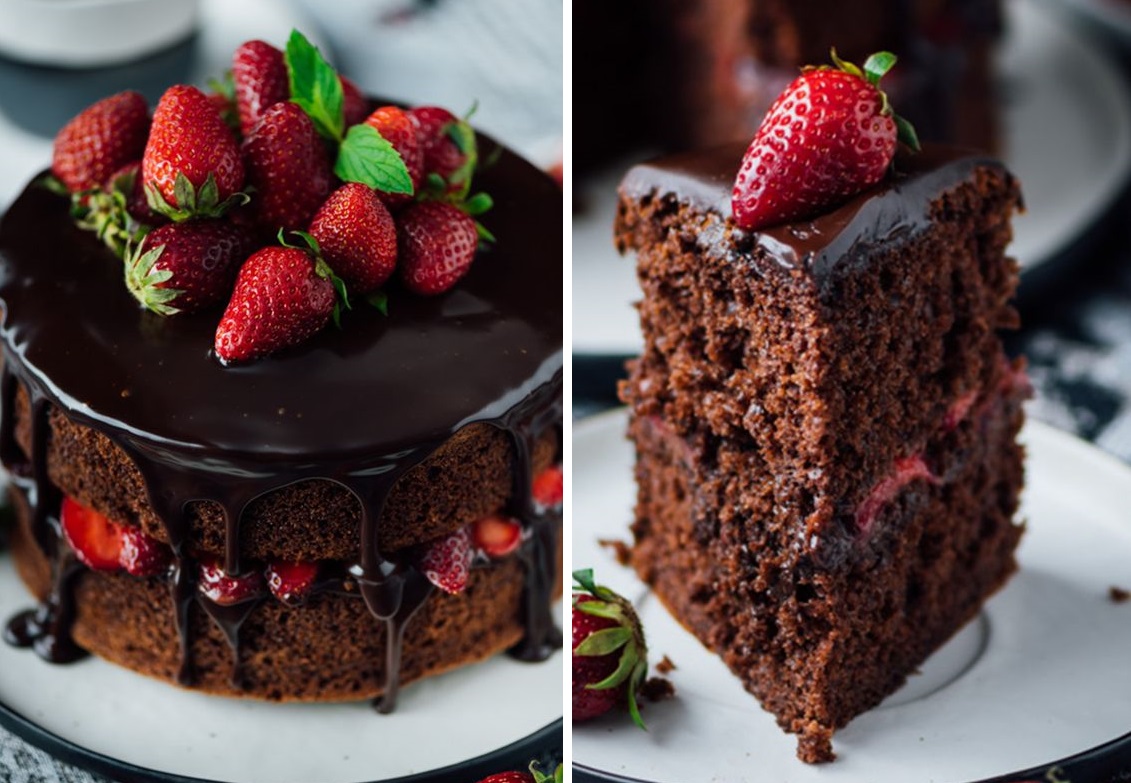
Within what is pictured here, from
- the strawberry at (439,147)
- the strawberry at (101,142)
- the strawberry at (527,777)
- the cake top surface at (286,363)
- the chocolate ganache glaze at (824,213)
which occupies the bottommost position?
the strawberry at (527,777)

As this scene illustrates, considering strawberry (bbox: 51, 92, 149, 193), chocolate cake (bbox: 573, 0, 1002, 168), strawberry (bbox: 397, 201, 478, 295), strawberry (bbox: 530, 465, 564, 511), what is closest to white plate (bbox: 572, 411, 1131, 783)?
strawberry (bbox: 530, 465, 564, 511)

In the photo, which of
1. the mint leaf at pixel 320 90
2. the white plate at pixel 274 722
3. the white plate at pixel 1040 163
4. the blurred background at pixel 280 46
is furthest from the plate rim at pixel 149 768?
the blurred background at pixel 280 46

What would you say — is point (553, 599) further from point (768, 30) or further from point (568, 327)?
point (768, 30)

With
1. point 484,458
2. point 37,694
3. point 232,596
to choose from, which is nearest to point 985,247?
point 484,458

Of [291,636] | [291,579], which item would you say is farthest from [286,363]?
[291,636]

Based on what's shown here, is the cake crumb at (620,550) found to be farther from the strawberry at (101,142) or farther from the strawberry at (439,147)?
the strawberry at (101,142)

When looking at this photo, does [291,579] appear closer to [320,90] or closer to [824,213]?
[320,90]
